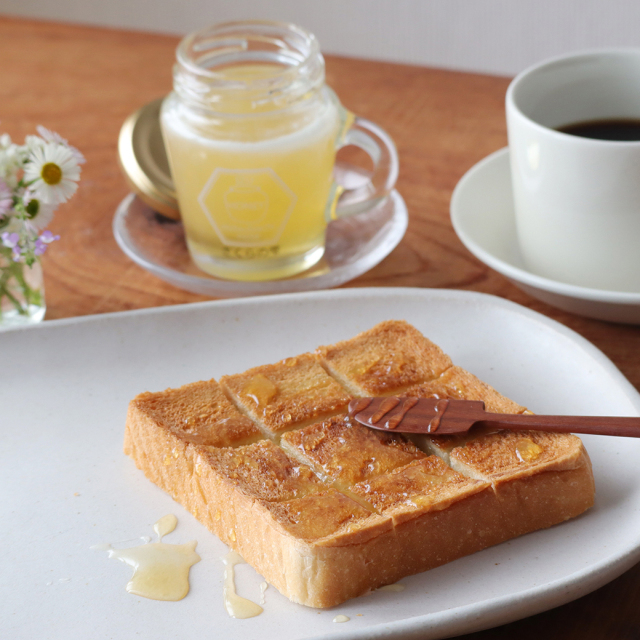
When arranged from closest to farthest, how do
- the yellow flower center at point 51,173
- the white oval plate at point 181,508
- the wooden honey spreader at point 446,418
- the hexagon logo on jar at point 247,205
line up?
the white oval plate at point 181,508 → the wooden honey spreader at point 446,418 → the yellow flower center at point 51,173 → the hexagon logo on jar at point 247,205

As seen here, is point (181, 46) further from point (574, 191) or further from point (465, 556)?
point (465, 556)

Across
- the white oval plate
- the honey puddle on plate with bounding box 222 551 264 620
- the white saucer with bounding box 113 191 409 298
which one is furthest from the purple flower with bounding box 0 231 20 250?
the honey puddle on plate with bounding box 222 551 264 620

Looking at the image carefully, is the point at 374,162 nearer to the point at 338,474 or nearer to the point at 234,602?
the point at 338,474

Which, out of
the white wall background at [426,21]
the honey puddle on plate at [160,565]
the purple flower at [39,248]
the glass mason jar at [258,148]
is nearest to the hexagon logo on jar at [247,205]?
the glass mason jar at [258,148]

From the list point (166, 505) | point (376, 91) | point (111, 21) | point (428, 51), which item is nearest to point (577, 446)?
point (166, 505)

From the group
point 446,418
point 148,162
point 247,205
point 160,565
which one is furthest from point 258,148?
point 160,565

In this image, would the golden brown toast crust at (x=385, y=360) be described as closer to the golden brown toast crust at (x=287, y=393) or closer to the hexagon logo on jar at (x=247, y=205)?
the golden brown toast crust at (x=287, y=393)
